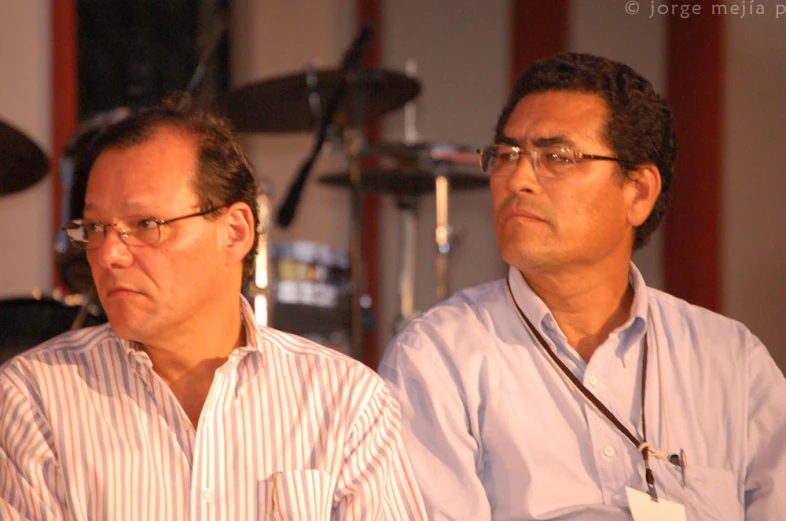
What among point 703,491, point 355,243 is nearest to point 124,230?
point 703,491

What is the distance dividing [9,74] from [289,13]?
6.60 feet

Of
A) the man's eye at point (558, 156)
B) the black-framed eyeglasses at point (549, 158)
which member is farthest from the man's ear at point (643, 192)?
the man's eye at point (558, 156)

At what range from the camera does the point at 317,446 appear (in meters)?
1.78

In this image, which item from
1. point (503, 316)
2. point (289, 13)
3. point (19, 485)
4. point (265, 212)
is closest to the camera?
point (19, 485)

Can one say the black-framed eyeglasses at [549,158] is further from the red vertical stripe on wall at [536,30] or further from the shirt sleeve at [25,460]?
the red vertical stripe on wall at [536,30]

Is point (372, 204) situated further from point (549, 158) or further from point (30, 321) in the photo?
point (549, 158)

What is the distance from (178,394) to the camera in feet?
6.13

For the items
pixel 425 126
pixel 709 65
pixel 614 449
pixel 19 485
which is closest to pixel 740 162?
pixel 709 65

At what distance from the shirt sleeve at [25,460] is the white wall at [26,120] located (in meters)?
3.41

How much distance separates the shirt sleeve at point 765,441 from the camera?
201 cm

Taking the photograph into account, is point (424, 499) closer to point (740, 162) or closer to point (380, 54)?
point (740, 162)

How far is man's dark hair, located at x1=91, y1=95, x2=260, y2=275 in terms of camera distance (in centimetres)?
191

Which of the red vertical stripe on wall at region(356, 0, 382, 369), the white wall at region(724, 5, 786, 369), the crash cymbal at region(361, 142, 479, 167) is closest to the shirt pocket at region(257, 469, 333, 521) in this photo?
the crash cymbal at region(361, 142, 479, 167)

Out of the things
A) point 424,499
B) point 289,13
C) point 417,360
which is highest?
point 289,13
